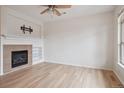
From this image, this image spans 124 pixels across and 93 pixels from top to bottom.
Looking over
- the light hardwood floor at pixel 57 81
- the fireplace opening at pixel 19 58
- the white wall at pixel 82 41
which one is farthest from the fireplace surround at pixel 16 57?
the white wall at pixel 82 41

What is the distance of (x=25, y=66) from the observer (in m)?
5.52

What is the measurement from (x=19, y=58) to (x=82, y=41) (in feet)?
9.70

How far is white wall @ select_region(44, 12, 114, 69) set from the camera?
18.0ft

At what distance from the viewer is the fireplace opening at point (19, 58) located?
486 cm

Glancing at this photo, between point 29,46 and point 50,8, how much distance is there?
2.72m

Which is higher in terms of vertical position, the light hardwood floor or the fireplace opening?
the fireplace opening

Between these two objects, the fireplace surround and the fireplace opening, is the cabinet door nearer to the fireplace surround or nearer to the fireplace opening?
the fireplace surround

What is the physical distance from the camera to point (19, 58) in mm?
5199

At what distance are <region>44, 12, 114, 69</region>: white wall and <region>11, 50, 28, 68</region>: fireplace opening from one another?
166 cm

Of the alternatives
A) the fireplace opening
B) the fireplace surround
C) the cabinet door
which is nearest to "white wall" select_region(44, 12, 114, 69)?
the cabinet door

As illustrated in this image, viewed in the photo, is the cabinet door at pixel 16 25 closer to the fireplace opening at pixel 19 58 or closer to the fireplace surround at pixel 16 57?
the fireplace surround at pixel 16 57

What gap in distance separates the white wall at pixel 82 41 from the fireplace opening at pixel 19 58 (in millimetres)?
1661
